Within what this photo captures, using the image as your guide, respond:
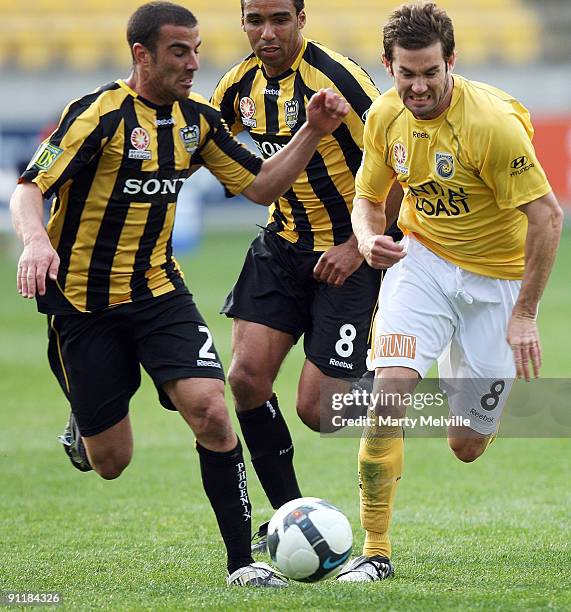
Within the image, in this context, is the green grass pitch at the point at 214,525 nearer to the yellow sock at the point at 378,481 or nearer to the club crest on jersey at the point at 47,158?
the yellow sock at the point at 378,481

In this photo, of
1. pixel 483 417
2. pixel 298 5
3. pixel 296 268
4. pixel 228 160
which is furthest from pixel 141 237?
pixel 483 417

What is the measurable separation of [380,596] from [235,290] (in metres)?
2.30

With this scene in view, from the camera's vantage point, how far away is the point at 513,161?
4.91 m

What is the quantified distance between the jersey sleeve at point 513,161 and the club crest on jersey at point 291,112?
142 cm

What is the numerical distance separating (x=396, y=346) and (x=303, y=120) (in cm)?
153

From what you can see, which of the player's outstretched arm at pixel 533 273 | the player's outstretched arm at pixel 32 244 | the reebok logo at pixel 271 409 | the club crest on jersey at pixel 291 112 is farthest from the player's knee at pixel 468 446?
the player's outstretched arm at pixel 32 244

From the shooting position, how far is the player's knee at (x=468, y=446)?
5.89m

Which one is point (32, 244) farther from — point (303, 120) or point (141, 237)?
point (303, 120)

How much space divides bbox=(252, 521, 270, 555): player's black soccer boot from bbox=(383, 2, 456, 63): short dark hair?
8.15ft

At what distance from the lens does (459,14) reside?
93.7 ft

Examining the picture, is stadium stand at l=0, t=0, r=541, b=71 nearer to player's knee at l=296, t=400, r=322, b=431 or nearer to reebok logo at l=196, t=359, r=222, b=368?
player's knee at l=296, t=400, r=322, b=431

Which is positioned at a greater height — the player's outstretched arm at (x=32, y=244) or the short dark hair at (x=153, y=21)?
the short dark hair at (x=153, y=21)

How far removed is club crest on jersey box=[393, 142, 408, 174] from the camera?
17.1 ft

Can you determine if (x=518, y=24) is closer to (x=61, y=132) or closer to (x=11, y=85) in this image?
(x=11, y=85)
